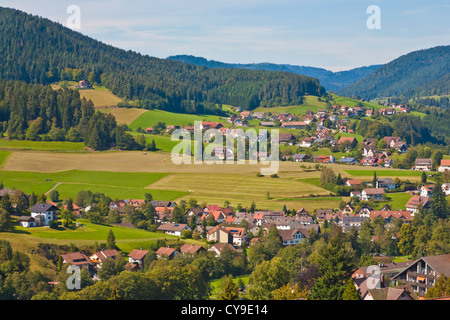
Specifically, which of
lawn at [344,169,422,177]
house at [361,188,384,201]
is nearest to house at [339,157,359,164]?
lawn at [344,169,422,177]

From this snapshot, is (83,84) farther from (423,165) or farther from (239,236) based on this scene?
(239,236)

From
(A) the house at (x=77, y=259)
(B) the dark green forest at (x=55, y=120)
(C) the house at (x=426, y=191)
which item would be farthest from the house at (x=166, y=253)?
(B) the dark green forest at (x=55, y=120)

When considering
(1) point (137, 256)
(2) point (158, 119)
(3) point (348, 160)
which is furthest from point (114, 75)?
(1) point (137, 256)

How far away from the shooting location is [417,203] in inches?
2594

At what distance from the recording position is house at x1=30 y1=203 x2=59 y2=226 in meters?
51.0

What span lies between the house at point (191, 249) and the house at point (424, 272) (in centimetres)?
1734

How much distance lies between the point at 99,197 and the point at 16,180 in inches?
550

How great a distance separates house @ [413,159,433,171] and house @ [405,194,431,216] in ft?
70.9

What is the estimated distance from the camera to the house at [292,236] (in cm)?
5338

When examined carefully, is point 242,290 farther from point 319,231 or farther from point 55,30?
point 55,30

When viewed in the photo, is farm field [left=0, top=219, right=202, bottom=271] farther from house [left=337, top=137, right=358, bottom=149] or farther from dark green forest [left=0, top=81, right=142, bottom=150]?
house [left=337, top=137, right=358, bottom=149]

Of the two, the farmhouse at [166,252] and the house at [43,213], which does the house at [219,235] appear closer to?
the farmhouse at [166,252]

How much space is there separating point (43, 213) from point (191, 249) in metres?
15.0
